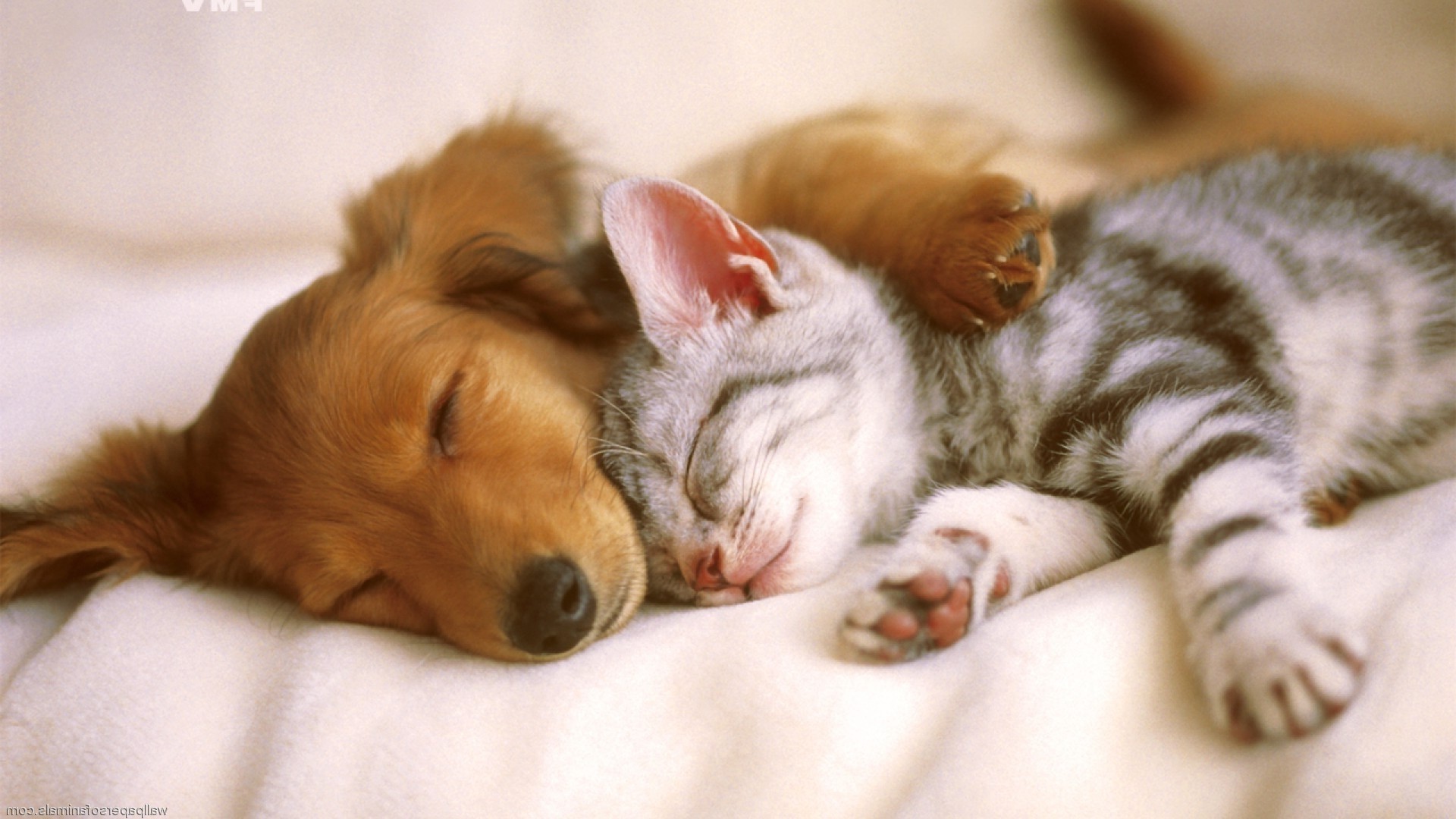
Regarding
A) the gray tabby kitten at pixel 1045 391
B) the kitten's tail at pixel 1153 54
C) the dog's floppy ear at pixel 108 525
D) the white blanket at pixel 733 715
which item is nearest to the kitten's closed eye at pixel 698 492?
the gray tabby kitten at pixel 1045 391

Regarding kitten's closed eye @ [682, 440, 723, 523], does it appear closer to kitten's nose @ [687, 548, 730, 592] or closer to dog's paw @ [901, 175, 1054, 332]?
kitten's nose @ [687, 548, 730, 592]

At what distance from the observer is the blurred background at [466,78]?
1.90m

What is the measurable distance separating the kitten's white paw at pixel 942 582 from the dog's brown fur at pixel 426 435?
0.31m

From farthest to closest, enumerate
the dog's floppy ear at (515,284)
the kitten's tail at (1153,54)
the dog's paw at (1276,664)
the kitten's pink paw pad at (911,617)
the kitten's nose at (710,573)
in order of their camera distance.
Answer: the kitten's tail at (1153,54) → the dog's floppy ear at (515,284) → the kitten's nose at (710,573) → the kitten's pink paw pad at (911,617) → the dog's paw at (1276,664)

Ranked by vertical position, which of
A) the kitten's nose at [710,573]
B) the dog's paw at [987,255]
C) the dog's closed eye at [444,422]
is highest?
the dog's paw at [987,255]

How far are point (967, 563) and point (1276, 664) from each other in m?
Answer: 0.33

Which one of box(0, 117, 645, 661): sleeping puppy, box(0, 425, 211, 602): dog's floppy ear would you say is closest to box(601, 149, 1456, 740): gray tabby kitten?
box(0, 117, 645, 661): sleeping puppy

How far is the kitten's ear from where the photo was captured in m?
1.26

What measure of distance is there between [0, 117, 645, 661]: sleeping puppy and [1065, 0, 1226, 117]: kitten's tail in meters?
1.98

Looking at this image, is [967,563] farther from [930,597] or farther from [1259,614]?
[1259,614]

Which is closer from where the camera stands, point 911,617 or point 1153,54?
point 911,617

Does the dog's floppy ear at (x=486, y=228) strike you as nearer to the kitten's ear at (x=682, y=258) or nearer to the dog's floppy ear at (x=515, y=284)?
the dog's floppy ear at (x=515, y=284)

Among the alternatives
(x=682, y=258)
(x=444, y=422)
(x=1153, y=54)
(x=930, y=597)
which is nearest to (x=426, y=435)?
(x=444, y=422)

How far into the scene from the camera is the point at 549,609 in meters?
1.03
